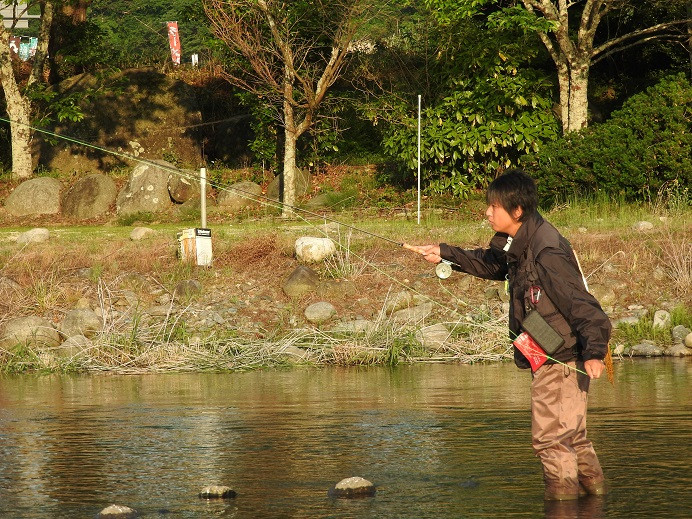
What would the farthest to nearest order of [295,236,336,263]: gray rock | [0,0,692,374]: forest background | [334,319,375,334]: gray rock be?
1. [0,0,692,374]: forest background
2. [295,236,336,263]: gray rock
3. [334,319,375,334]: gray rock

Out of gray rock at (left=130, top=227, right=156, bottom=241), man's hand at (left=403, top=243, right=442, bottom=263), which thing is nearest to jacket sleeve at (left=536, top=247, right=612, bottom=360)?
man's hand at (left=403, top=243, right=442, bottom=263)

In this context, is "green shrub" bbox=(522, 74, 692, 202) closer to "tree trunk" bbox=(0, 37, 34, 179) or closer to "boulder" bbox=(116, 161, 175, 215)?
"boulder" bbox=(116, 161, 175, 215)

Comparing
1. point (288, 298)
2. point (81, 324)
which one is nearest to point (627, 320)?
point (288, 298)

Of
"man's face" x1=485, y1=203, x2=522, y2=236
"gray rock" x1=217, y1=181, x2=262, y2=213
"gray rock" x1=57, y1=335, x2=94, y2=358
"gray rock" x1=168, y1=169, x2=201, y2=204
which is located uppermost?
"gray rock" x1=168, y1=169, x2=201, y2=204

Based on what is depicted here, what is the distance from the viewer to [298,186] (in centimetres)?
2441

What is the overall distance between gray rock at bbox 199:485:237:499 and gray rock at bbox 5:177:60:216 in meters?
18.4

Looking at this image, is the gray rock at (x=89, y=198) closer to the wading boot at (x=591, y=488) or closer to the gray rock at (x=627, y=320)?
the gray rock at (x=627, y=320)

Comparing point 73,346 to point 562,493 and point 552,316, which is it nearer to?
point 562,493

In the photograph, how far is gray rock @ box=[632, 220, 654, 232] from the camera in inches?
640

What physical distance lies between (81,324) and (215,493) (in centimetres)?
800

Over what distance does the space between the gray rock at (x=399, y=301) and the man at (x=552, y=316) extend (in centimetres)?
865

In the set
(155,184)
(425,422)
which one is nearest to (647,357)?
(425,422)

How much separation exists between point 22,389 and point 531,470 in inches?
245

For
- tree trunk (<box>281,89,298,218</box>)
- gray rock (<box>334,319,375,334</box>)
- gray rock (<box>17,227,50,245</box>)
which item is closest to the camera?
gray rock (<box>334,319,375,334</box>)
